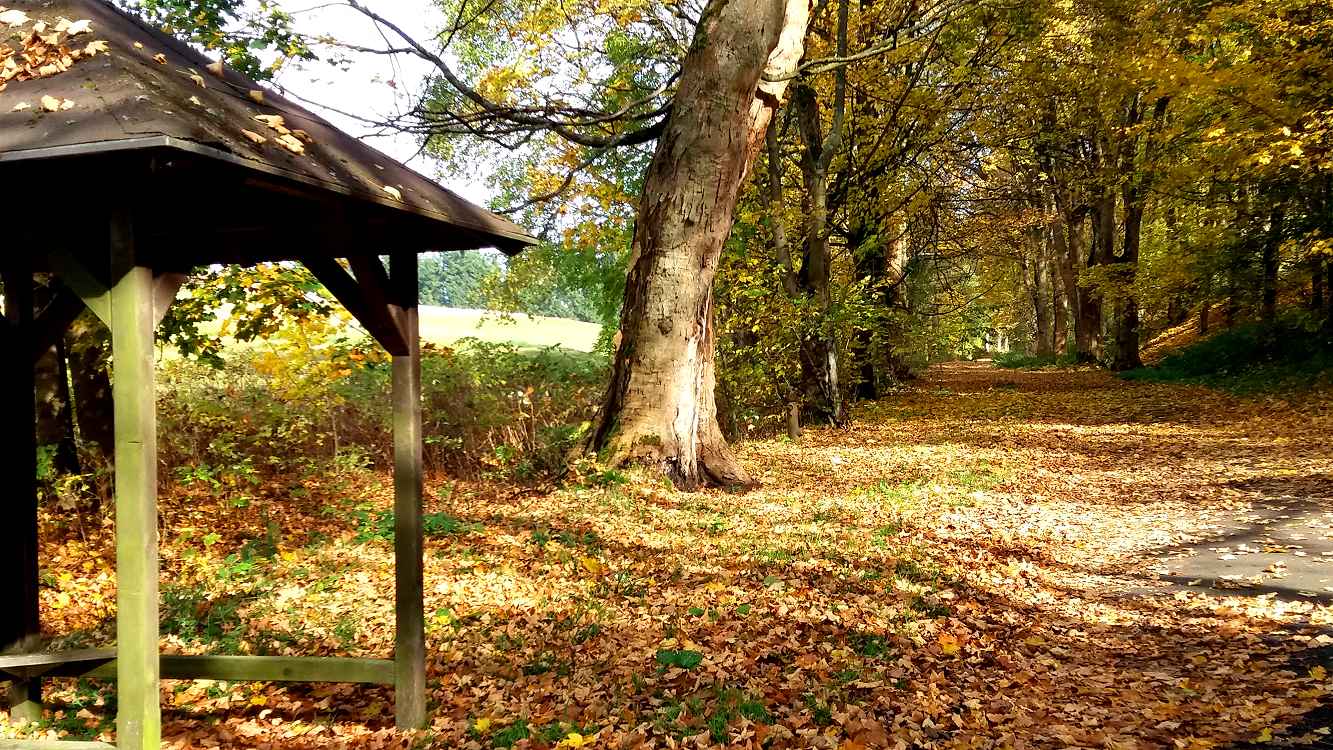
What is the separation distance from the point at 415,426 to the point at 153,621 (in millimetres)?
1578

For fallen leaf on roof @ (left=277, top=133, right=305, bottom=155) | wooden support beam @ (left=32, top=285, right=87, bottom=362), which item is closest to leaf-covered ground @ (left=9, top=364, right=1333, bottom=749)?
wooden support beam @ (left=32, top=285, right=87, bottom=362)

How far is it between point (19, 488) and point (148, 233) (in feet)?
8.15

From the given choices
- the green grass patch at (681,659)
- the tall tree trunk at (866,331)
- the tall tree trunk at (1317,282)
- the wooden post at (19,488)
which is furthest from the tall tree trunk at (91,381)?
the tall tree trunk at (1317,282)

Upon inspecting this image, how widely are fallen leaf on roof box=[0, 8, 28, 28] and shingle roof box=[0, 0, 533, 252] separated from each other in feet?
0.09

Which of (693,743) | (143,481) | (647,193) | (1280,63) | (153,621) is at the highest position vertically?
(1280,63)

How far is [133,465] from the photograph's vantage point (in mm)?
3096

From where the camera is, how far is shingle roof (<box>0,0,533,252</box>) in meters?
2.77

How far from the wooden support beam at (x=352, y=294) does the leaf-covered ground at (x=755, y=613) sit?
225cm

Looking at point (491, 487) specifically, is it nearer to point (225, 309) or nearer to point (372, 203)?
point (225, 309)

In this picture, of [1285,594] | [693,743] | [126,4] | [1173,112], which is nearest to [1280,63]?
[1173,112]

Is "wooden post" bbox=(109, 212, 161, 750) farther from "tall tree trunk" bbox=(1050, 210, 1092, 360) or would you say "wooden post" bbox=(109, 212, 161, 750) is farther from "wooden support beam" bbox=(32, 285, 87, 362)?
"tall tree trunk" bbox=(1050, 210, 1092, 360)

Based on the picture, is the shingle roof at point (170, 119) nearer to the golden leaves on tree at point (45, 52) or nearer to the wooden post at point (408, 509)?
the golden leaves on tree at point (45, 52)

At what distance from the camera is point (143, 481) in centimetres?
312

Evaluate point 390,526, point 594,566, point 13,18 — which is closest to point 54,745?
point 13,18
